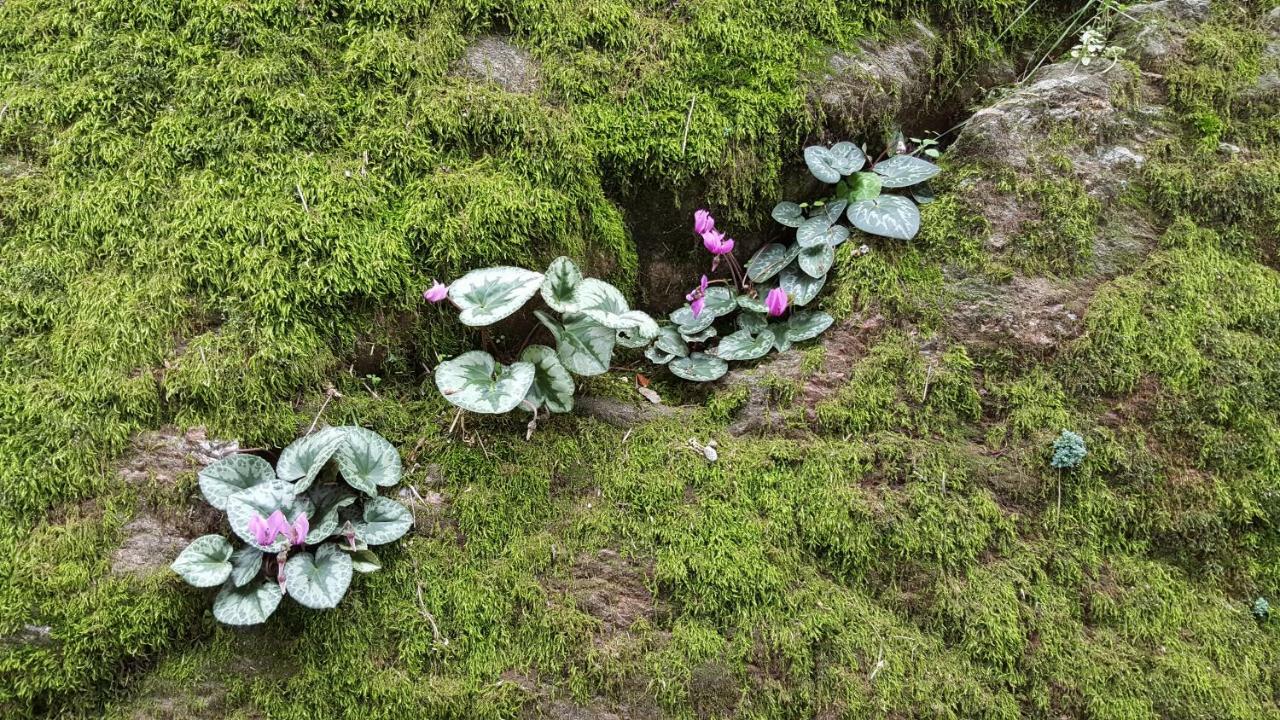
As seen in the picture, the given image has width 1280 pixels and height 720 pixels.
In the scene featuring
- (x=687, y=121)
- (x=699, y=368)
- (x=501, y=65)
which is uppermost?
(x=501, y=65)

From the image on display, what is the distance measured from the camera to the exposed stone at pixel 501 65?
2.87 meters

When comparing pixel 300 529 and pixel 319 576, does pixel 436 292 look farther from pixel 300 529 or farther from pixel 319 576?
pixel 319 576

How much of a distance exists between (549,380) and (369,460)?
2.21ft

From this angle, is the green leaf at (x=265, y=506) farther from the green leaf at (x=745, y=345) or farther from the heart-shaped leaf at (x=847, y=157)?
the heart-shaped leaf at (x=847, y=157)

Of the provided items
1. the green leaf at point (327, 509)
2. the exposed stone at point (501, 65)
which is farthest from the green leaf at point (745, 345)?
the green leaf at point (327, 509)

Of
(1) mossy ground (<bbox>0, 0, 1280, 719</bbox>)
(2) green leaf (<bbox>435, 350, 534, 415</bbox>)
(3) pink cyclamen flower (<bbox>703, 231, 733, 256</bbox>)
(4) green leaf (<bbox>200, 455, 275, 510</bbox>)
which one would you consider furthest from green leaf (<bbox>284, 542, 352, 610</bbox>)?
(3) pink cyclamen flower (<bbox>703, 231, 733, 256</bbox>)

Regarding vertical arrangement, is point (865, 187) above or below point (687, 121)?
below

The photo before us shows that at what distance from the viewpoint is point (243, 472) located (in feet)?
6.96

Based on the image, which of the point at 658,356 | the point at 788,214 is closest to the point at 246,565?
the point at 658,356

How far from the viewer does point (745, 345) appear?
2938mm

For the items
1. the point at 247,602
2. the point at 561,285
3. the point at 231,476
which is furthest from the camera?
the point at 561,285

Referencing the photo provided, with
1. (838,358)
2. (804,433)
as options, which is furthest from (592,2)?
(804,433)

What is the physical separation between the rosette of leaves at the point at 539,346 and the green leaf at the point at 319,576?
1.96 ft

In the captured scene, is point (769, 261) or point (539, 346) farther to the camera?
point (769, 261)
